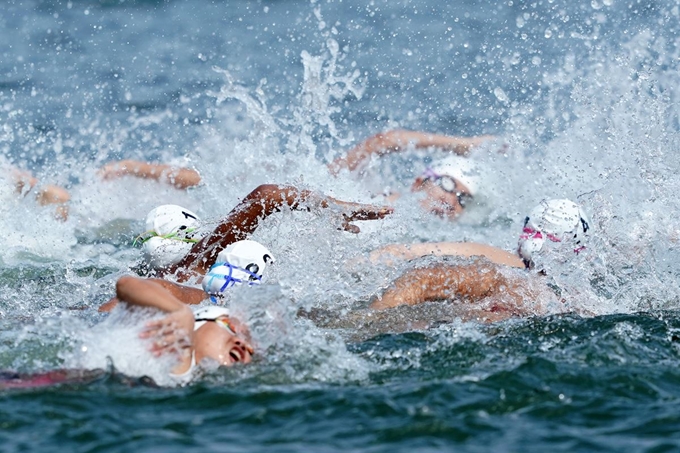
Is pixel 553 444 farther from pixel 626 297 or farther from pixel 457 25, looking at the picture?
pixel 457 25

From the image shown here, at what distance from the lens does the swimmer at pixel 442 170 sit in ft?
33.4

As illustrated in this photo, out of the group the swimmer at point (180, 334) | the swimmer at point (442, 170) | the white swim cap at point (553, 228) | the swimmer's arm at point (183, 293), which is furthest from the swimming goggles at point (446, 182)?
the swimmer at point (180, 334)

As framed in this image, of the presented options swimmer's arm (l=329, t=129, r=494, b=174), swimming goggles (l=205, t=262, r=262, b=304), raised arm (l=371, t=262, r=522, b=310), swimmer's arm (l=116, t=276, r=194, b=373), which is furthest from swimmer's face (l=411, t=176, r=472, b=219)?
swimmer's arm (l=116, t=276, r=194, b=373)

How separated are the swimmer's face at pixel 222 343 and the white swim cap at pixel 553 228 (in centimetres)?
275

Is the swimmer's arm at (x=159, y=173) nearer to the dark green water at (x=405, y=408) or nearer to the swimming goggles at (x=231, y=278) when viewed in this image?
the swimming goggles at (x=231, y=278)

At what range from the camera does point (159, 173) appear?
10719 millimetres

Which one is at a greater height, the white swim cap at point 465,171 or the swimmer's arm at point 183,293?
the white swim cap at point 465,171

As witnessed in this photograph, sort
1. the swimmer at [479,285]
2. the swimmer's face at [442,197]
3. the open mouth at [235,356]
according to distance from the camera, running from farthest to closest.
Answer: the swimmer's face at [442,197], the swimmer at [479,285], the open mouth at [235,356]

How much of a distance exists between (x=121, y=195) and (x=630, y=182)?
492 centimetres

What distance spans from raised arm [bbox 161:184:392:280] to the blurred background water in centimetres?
10

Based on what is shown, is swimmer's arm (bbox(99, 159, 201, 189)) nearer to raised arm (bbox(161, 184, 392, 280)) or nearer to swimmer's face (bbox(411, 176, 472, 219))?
swimmer's face (bbox(411, 176, 472, 219))

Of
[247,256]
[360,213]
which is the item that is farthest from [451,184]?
[247,256]

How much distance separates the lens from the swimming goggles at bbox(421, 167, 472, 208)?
33.3 feet

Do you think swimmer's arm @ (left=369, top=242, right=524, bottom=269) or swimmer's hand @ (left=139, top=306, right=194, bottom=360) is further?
swimmer's arm @ (left=369, top=242, right=524, bottom=269)
